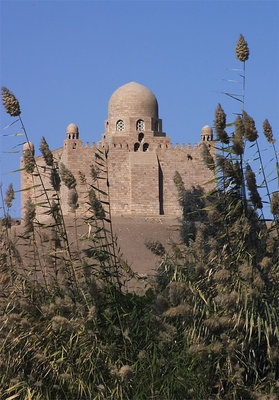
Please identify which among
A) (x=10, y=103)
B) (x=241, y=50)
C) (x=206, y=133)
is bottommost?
(x=10, y=103)

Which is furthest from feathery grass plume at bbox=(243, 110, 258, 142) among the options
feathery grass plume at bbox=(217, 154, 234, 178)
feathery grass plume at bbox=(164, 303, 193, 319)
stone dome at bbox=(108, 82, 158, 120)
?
stone dome at bbox=(108, 82, 158, 120)

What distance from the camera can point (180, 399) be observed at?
923cm

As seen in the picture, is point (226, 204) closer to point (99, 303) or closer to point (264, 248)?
point (264, 248)

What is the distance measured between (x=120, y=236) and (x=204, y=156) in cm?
2703

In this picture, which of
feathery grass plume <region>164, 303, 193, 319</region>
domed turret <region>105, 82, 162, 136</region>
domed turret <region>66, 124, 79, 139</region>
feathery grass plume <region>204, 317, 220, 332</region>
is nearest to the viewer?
feathery grass plume <region>164, 303, 193, 319</region>

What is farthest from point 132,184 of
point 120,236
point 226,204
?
point 226,204

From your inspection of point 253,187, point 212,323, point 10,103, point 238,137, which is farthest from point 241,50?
point 212,323

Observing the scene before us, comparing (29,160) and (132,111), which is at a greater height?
(132,111)

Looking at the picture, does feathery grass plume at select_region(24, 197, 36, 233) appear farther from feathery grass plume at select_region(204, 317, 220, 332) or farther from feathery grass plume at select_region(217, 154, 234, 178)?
feathery grass plume at select_region(204, 317, 220, 332)

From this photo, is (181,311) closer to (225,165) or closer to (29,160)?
(225,165)

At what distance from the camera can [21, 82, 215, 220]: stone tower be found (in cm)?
4114

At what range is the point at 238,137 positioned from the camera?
9711mm

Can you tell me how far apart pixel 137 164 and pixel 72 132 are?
4.47m

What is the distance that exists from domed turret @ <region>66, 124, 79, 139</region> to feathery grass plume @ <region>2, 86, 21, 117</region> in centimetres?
3403
